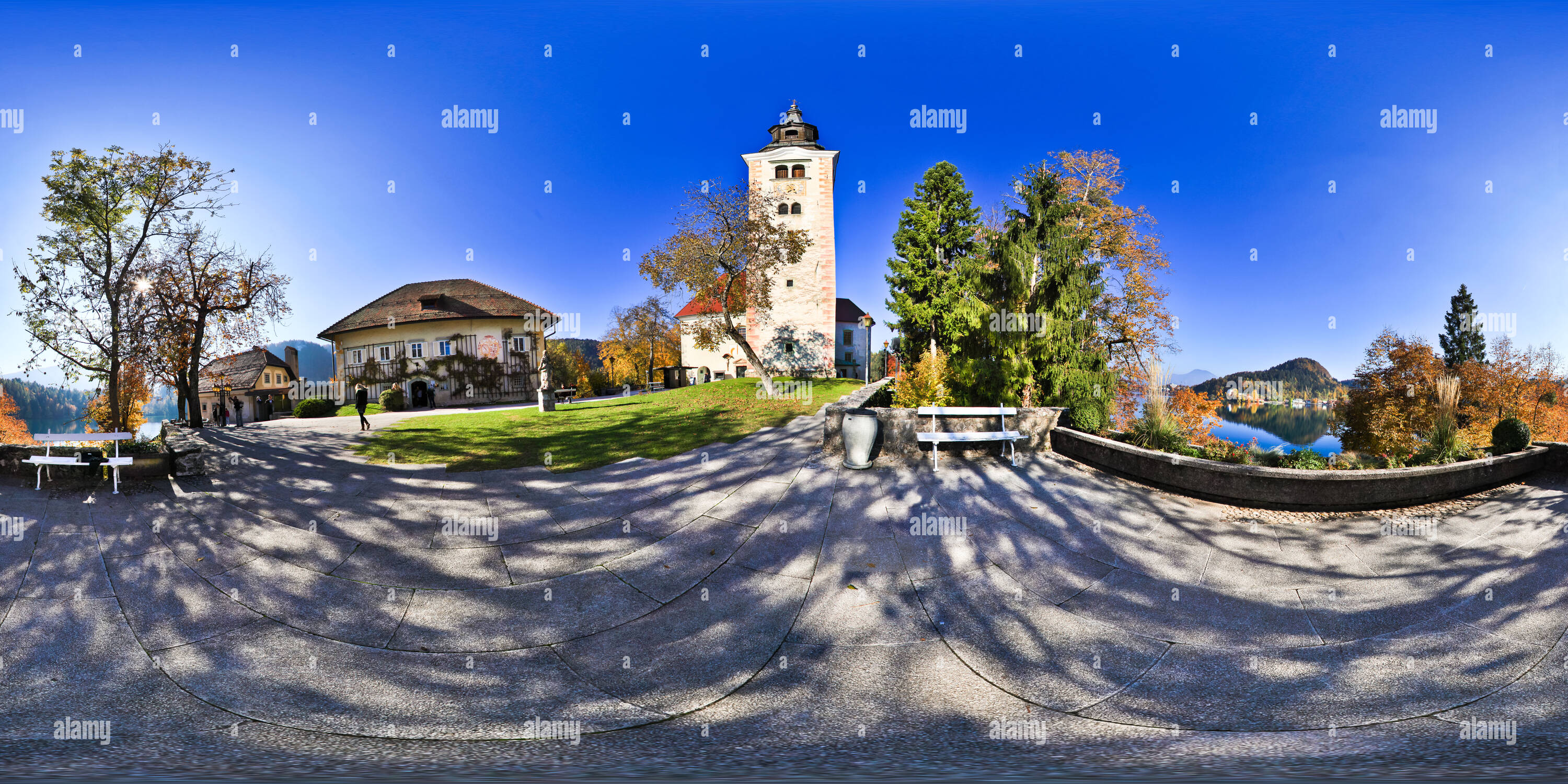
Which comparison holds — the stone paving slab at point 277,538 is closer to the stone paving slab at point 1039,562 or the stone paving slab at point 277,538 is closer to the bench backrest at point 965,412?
the stone paving slab at point 1039,562

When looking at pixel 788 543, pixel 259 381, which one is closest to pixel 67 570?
pixel 788 543

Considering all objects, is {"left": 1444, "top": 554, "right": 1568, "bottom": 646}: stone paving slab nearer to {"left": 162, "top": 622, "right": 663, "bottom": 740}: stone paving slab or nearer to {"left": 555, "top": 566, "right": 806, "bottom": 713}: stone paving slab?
{"left": 555, "top": 566, "right": 806, "bottom": 713}: stone paving slab

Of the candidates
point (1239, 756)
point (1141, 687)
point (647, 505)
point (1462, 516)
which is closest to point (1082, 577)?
point (1141, 687)

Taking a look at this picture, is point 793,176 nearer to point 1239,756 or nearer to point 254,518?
point 254,518

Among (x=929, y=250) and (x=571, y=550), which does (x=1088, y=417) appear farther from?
(x=929, y=250)

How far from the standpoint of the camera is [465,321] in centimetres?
2442

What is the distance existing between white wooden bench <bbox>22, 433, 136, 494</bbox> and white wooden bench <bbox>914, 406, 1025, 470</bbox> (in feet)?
38.0

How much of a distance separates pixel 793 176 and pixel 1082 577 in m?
35.3

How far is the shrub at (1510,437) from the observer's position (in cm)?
860

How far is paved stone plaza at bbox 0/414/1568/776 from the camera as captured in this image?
336 centimetres

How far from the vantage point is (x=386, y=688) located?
3756 millimetres

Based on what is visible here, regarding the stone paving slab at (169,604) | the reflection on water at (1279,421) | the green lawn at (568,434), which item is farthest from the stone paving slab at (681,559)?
the reflection on water at (1279,421)

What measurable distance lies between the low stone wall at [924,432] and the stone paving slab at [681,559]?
340 centimetres

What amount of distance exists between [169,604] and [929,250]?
29281 mm
